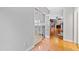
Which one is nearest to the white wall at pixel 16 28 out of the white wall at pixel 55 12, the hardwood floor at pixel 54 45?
the hardwood floor at pixel 54 45

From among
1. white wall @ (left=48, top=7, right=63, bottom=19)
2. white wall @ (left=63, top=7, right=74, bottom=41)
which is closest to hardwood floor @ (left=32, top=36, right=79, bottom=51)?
white wall @ (left=63, top=7, right=74, bottom=41)

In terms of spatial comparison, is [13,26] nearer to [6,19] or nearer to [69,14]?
[6,19]

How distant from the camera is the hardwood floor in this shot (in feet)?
6.68

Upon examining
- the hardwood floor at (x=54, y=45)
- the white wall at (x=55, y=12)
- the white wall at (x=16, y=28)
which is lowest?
the hardwood floor at (x=54, y=45)

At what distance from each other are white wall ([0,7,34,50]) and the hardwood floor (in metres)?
0.22

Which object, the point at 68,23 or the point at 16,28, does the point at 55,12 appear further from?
the point at 16,28

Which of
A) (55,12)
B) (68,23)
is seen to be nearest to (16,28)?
(55,12)

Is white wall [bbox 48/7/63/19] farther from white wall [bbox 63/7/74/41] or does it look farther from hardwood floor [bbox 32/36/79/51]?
hardwood floor [bbox 32/36/79/51]

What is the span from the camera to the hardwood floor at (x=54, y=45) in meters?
2.04

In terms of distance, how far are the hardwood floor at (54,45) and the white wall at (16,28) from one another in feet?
0.72

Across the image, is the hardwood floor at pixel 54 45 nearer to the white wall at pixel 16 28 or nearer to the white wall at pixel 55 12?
the white wall at pixel 16 28

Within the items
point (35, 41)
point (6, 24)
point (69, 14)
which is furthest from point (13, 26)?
point (69, 14)

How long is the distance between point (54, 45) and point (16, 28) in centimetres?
85
